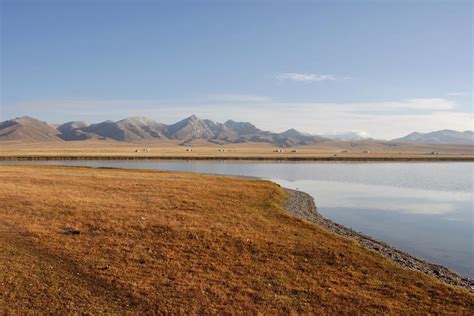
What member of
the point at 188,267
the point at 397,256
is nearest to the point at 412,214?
the point at 397,256

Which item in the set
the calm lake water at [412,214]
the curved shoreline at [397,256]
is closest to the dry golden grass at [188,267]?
the curved shoreline at [397,256]

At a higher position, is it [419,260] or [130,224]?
[130,224]

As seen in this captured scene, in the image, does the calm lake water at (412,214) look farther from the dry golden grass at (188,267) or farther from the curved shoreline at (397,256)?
the dry golden grass at (188,267)

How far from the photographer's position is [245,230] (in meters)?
27.3

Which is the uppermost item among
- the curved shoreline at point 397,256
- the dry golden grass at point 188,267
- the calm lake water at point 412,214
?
the dry golden grass at point 188,267

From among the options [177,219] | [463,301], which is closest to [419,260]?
[463,301]

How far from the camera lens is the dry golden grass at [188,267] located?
15688 millimetres

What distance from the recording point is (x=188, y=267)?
19.6m

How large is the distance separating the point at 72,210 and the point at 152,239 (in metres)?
10.4

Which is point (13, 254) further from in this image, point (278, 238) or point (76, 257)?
point (278, 238)

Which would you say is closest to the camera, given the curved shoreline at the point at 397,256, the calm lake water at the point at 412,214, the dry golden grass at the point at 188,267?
the dry golden grass at the point at 188,267

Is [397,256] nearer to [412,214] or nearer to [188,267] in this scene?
[188,267]

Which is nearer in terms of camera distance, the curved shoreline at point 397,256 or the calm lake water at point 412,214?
the curved shoreline at point 397,256

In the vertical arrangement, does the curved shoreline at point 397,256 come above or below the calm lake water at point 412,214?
above
